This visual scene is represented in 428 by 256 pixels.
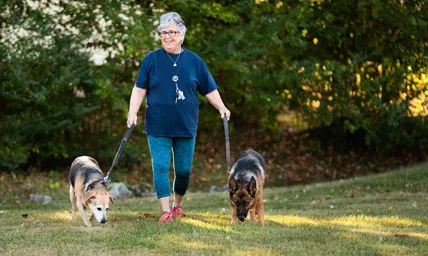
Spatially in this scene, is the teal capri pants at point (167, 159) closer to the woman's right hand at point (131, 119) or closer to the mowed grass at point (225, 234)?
the woman's right hand at point (131, 119)

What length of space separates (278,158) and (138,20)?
6.76 meters

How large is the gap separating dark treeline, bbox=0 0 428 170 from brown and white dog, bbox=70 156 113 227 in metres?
6.44

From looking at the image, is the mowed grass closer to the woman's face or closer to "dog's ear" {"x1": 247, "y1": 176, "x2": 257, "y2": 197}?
"dog's ear" {"x1": 247, "y1": 176, "x2": 257, "y2": 197}

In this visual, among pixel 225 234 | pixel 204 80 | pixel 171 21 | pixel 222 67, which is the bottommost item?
pixel 225 234

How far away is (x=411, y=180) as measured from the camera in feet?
43.3

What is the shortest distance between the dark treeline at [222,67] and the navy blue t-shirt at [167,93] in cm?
662

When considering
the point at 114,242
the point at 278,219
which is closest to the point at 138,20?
the point at 278,219

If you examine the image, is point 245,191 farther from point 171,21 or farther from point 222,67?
point 222,67

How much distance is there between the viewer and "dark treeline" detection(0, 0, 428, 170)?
14484mm

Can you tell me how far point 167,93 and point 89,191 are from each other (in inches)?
53.5

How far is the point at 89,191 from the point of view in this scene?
736 centimetres

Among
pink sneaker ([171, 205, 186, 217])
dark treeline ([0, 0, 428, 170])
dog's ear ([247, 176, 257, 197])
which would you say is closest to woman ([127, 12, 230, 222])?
pink sneaker ([171, 205, 186, 217])

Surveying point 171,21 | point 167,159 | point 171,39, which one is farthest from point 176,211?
point 171,21

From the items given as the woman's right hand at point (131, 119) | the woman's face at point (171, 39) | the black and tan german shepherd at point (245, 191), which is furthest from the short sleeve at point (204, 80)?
the black and tan german shepherd at point (245, 191)
